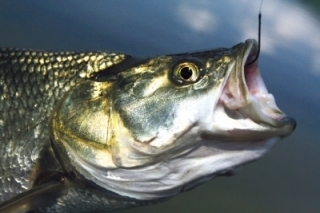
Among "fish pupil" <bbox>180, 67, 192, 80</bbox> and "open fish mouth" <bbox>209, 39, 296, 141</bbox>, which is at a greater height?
"fish pupil" <bbox>180, 67, 192, 80</bbox>

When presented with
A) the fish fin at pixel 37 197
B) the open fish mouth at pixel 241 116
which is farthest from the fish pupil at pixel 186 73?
the fish fin at pixel 37 197

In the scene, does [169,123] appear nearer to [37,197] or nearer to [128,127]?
[128,127]

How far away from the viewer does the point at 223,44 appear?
6691 mm

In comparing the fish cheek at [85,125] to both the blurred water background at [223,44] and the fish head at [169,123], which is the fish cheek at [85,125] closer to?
the fish head at [169,123]

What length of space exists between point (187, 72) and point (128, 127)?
0.28 m

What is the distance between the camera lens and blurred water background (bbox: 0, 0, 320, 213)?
12.6 feet

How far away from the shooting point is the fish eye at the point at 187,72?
2017mm

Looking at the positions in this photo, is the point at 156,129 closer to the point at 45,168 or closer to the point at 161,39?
the point at 45,168

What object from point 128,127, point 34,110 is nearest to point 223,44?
point 34,110

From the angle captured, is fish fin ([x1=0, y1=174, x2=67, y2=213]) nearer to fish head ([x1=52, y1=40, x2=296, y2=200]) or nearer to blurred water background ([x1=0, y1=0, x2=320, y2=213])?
fish head ([x1=52, y1=40, x2=296, y2=200])

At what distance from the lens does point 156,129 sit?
78.3 inches

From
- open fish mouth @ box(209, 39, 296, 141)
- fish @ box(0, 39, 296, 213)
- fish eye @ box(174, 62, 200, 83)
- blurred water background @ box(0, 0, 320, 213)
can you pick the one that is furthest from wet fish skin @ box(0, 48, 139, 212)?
blurred water background @ box(0, 0, 320, 213)

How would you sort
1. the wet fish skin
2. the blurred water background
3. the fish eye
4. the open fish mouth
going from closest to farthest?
the open fish mouth < the fish eye < the wet fish skin < the blurred water background

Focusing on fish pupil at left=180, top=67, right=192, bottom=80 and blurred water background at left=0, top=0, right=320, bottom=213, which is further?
blurred water background at left=0, top=0, right=320, bottom=213
